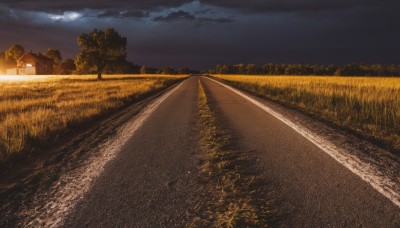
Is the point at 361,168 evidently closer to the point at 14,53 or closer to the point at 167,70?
the point at 14,53

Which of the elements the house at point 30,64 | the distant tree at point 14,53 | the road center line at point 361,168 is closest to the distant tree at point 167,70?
the distant tree at point 14,53

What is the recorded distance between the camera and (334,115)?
1175cm

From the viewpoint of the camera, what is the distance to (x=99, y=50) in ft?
198

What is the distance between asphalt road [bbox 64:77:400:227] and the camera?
11.1ft

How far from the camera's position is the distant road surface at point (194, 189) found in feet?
11.0

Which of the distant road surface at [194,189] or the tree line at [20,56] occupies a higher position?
the tree line at [20,56]

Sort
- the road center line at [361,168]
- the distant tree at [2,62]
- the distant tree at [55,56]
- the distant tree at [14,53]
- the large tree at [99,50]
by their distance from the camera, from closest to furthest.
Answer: the road center line at [361,168] < the large tree at [99,50] < the distant tree at [2,62] < the distant tree at [14,53] < the distant tree at [55,56]

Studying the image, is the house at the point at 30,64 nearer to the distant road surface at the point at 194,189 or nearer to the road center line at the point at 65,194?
the distant road surface at the point at 194,189

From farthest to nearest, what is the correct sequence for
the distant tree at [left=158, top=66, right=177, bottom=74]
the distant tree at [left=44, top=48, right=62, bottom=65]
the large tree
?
the distant tree at [left=158, top=66, right=177, bottom=74] < the distant tree at [left=44, top=48, right=62, bottom=65] < the large tree

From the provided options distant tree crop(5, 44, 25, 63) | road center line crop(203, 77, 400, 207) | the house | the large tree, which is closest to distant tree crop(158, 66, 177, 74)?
distant tree crop(5, 44, 25, 63)

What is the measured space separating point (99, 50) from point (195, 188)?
60.6 m

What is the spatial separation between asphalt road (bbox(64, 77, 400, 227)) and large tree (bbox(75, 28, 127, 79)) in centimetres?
5619

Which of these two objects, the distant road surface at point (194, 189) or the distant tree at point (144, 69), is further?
the distant tree at point (144, 69)

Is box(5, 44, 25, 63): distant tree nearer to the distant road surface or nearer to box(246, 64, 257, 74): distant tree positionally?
box(246, 64, 257, 74): distant tree
